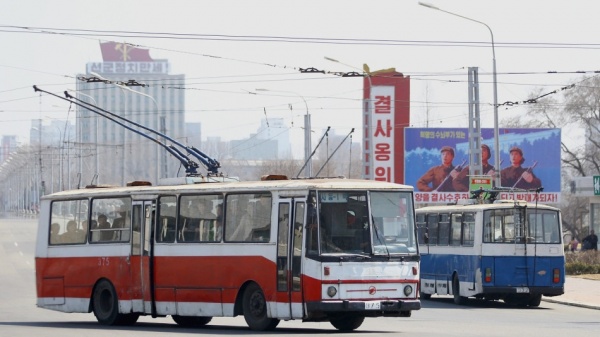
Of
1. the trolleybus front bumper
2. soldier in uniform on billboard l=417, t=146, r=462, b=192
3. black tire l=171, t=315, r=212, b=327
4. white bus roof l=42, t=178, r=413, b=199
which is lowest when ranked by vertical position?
black tire l=171, t=315, r=212, b=327

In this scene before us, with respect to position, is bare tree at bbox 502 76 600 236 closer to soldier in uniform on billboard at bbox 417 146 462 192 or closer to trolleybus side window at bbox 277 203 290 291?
soldier in uniform on billboard at bbox 417 146 462 192

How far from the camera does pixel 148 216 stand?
2309cm

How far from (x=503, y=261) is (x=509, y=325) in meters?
8.01

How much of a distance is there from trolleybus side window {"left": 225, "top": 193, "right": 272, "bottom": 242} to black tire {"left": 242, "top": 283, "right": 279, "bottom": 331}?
831mm

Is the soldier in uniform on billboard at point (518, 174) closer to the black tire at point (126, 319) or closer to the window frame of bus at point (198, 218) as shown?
the black tire at point (126, 319)

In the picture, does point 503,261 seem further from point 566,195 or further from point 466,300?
point 566,195

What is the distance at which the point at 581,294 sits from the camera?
35.0 m

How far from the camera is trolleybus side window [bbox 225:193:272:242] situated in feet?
68.0

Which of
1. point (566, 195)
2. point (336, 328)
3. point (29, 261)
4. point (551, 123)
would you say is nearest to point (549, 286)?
point (336, 328)

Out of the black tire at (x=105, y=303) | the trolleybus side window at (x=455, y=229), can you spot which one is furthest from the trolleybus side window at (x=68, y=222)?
the trolleybus side window at (x=455, y=229)

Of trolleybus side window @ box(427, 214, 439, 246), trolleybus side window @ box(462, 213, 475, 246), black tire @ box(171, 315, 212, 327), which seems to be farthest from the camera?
trolleybus side window @ box(427, 214, 439, 246)

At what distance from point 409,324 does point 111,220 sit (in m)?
5.81

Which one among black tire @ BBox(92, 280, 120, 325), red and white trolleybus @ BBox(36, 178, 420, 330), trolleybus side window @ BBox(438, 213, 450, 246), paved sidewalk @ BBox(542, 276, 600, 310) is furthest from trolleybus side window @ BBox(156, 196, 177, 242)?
paved sidewalk @ BBox(542, 276, 600, 310)

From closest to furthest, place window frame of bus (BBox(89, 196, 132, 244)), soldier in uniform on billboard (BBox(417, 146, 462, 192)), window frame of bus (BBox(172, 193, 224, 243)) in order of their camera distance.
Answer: window frame of bus (BBox(172, 193, 224, 243)), window frame of bus (BBox(89, 196, 132, 244)), soldier in uniform on billboard (BBox(417, 146, 462, 192))
